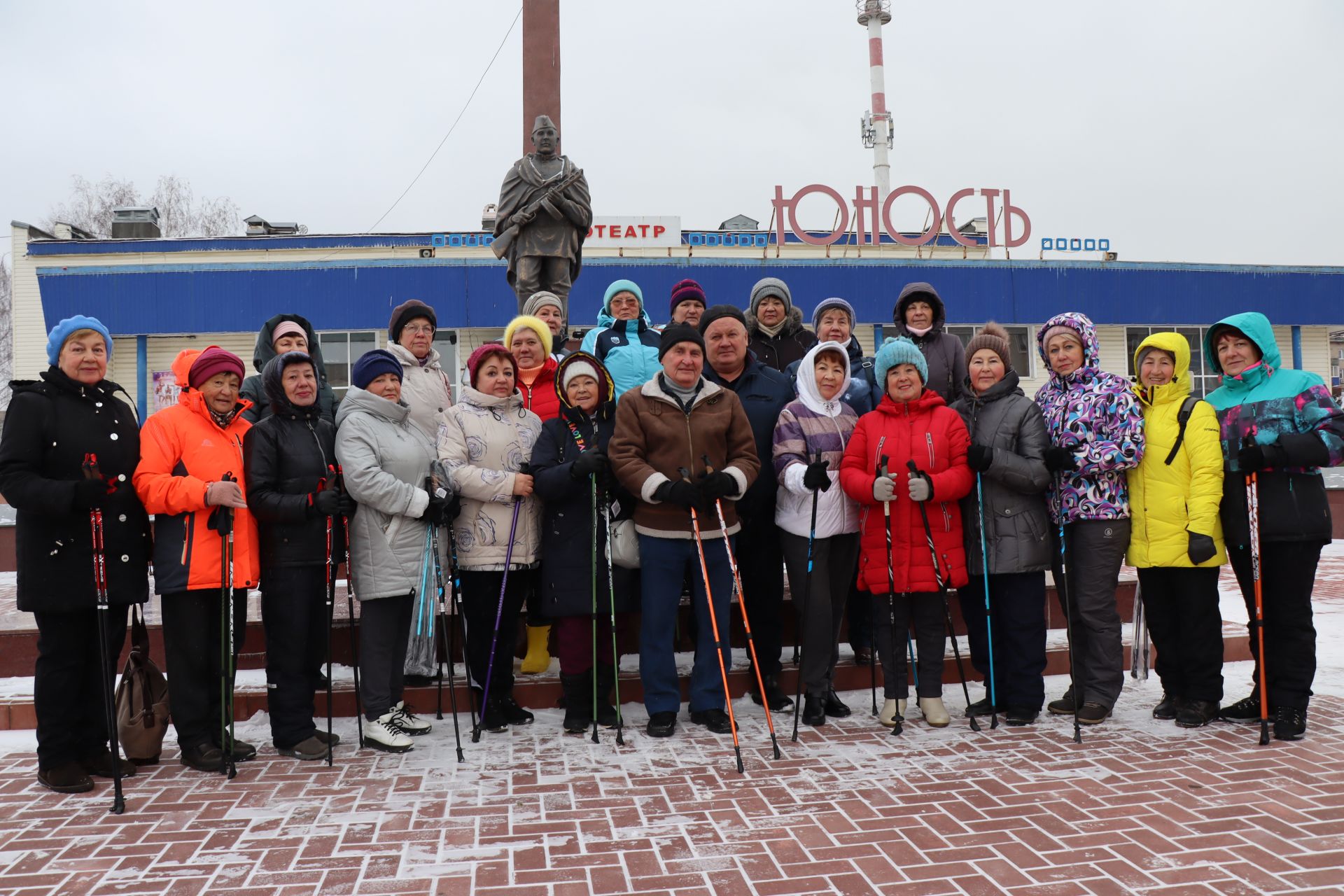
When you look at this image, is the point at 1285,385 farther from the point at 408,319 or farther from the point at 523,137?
the point at 523,137

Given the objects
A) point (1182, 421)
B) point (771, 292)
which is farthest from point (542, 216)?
point (1182, 421)

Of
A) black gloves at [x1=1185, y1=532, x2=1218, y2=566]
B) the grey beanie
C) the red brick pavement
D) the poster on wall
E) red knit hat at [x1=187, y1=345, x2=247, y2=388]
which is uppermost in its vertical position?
the poster on wall

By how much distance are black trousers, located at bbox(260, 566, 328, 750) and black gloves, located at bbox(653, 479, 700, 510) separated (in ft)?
5.46

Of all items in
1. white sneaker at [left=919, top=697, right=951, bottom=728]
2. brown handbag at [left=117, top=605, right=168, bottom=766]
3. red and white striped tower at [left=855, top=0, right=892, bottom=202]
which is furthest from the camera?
red and white striped tower at [left=855, top=0, right=892, bottom=202]

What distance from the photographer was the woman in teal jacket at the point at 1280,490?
4.46 metres

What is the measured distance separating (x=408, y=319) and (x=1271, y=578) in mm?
4733

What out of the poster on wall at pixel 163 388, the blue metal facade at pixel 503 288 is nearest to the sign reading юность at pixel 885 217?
the blue metal facade at pixel 503 288

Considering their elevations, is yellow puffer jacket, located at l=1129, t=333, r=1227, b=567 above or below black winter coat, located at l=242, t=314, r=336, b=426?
below

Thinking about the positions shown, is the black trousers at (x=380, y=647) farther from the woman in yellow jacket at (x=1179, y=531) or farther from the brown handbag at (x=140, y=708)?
the woman in yellow jacket at (x=1179, y=531)

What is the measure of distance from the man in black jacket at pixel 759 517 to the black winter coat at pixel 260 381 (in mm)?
2086

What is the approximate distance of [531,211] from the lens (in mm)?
7898

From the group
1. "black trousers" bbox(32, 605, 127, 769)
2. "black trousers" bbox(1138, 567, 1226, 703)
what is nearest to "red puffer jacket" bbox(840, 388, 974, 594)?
"black trousers" bbox(1138, 567, 1226, 703)

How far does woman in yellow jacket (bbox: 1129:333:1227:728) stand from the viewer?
15.3 feet

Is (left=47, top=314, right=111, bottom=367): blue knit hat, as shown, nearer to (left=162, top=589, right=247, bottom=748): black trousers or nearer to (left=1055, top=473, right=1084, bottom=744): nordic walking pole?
(left=162, top=589, right=247, bottom=748): black trousers
